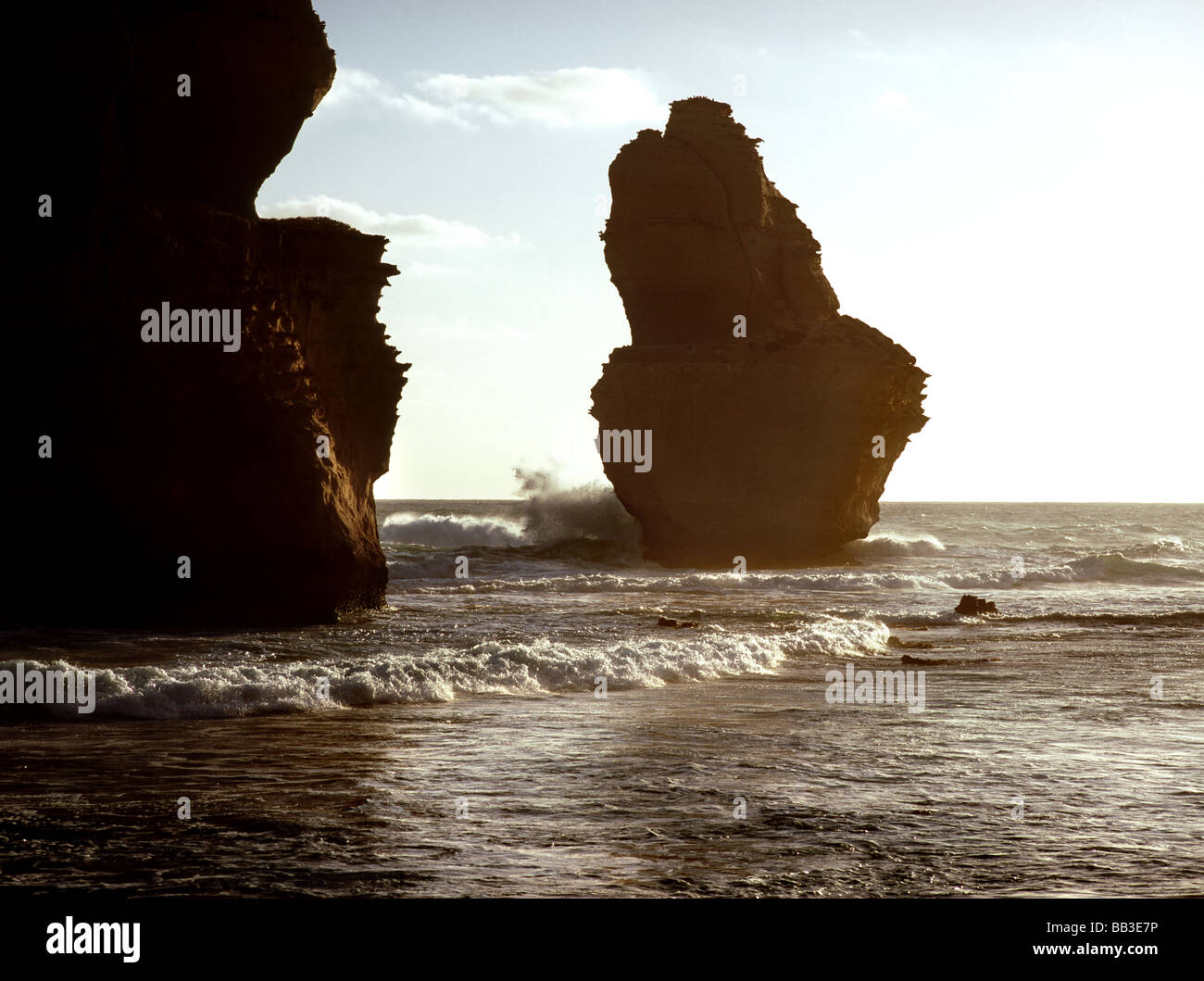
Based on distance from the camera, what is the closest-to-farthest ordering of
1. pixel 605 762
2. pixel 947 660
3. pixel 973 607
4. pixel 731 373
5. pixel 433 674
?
1. pixel 605 762
2. pixel 433 674
3. pixel 947 660
4. pixel 973 607
5. pixel 731 373

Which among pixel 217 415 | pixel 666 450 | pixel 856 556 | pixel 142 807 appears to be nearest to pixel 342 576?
pixel 217 415

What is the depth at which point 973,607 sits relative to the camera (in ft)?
105

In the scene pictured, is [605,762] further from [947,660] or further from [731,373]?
[731,373]

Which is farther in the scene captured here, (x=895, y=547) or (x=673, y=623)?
(x=895, y=547)

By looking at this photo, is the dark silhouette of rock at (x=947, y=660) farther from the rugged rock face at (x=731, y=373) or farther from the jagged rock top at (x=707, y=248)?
the jagged rock top at (x=707, y=248)

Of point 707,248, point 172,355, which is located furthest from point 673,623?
point 707,248

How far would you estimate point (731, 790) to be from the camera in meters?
9.85

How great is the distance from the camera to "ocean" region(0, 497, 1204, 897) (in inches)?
291

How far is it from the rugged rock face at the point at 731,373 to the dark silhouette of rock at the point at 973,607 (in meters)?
19.7

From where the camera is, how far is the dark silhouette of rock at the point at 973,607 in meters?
31.9

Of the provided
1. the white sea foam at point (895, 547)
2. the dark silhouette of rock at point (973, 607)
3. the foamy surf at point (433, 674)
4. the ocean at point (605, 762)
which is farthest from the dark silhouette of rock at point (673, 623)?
the white sea foam at point (895, 547)

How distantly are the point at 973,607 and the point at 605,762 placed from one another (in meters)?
23.0

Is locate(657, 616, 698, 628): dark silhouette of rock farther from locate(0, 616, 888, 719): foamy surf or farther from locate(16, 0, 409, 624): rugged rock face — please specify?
locate(16, 0, 409, 624): rugged rock face

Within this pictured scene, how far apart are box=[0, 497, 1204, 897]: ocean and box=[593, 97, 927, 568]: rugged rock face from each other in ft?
81.7
